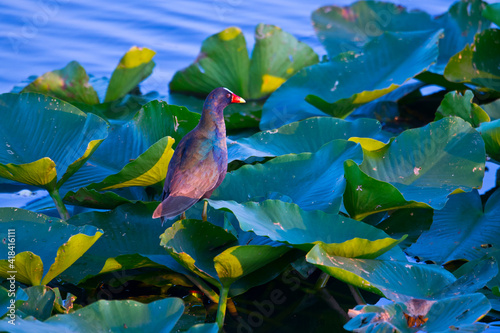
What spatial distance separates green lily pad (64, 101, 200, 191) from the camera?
2.38m

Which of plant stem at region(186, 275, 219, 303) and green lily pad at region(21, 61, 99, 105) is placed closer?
plant stem at region(186, 275, 219, 303)

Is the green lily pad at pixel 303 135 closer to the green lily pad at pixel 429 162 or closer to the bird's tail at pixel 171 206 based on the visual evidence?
the green lily pad at pixel 429 162

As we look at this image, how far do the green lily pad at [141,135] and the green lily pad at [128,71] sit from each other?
0.89m

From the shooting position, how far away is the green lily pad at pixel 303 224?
1.90 metres

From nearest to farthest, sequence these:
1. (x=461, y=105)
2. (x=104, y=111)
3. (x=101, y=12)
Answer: (x=461, y=105) < (x=104, y=111) < (x=101, y=12)

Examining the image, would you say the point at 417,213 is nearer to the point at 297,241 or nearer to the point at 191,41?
the point at 297,241

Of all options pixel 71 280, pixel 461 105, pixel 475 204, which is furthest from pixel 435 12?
pixel 71 280

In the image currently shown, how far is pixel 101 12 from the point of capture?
5.04 m

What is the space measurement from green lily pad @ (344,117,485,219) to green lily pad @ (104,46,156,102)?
4.83 feet

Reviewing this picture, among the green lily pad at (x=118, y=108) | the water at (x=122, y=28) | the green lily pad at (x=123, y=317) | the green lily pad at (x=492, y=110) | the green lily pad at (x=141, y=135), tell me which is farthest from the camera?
the water at (x=122, y=28)

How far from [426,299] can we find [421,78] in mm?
1866

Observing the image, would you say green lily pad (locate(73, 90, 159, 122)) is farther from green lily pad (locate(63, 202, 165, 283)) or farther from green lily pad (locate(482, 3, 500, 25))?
green lily pad (locate(482, 3, 500, 25))

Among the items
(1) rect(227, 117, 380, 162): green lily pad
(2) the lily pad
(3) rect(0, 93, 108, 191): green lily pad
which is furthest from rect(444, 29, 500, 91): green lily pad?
(3) rect(0, 93, 108, 191): green lily pad

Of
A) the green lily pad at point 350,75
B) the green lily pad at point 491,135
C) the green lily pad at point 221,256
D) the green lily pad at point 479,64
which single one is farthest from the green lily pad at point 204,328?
the green lily pad at point 479,64
